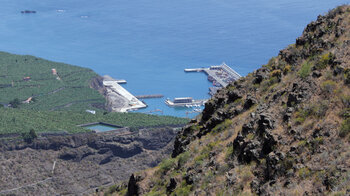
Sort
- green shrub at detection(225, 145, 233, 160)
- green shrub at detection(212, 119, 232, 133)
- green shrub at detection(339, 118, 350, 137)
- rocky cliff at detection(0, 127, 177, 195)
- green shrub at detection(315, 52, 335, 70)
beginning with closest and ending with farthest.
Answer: green shrub at detection(339, 118, 350, 137) < green shrub at detection(225, 145, 233, 160) < green shrub at detection(315, 52, 335, 70) < green shrub at detection(212, 119, 232, 133) < rocky cliff at detection(0, 127, 177, 195)

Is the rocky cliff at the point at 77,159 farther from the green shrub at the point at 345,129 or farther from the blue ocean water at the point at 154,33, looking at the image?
the green shrub at the point at 345,129

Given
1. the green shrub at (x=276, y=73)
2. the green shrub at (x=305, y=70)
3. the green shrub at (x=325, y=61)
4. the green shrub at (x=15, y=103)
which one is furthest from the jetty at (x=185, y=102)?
the green shrub at (x=325, y=61)

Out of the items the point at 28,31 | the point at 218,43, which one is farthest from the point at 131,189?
the point at 28,31

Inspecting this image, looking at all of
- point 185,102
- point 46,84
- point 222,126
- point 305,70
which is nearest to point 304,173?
point 305,70

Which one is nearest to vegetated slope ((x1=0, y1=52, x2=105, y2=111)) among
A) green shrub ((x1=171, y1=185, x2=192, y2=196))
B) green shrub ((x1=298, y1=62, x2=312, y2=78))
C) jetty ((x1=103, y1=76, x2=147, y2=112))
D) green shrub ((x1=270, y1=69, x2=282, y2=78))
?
jetty ((x1=103, y1=76, x2=147, y2=112))

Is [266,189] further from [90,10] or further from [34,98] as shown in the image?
[90,10]

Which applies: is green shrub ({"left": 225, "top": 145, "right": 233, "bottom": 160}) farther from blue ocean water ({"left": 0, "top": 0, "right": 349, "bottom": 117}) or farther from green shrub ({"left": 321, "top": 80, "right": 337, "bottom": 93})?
blue ocean water ({"left": 0, "top": 0, "right": 349, "bottom": 117})
